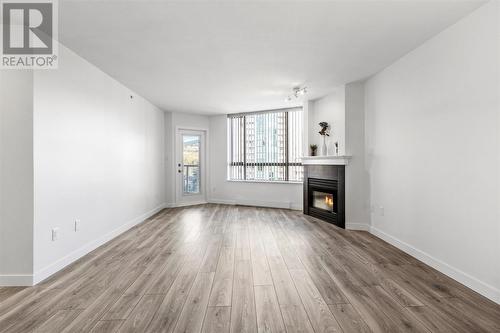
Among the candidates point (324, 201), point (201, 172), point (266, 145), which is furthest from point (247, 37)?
point (201, 172)

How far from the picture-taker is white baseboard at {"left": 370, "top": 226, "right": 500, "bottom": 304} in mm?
1999

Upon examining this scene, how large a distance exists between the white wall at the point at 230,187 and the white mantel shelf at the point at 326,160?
3.10 ft

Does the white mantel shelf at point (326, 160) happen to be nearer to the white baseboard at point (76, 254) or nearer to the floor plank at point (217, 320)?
the floor plank at point (217, 320)

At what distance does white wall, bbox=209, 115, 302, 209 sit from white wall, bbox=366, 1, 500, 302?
2721 mm

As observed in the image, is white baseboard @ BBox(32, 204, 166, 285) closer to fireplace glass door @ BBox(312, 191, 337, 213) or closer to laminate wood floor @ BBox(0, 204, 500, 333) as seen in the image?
laminate wood floor @ BBox(0, 204, 500, 333)

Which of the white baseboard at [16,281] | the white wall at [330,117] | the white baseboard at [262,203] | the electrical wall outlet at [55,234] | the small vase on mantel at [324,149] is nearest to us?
the white baseboard at [16,281]

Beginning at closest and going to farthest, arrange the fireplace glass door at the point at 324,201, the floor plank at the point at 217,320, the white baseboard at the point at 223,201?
the floor plank at the point at 217,320
the fireplace glass door at the point at 324,201
the white baseboard at the point at 223,201

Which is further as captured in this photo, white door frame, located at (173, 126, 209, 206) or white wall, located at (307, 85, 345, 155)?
white door frame, located at (173, 126, 209, 206)

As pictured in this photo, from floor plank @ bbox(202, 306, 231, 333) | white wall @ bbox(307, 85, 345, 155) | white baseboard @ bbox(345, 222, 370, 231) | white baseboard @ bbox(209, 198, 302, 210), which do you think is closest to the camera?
floor plank @ bbox(202, 306, 231, 333)

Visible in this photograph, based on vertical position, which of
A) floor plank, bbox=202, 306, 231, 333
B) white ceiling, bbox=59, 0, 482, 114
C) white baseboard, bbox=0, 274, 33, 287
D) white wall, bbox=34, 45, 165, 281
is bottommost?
floor plank, bbox=202, 306, 231, 333

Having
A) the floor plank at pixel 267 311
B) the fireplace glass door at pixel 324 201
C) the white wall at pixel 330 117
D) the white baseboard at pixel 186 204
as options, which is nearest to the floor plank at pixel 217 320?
the floor plank at pixel 267 311

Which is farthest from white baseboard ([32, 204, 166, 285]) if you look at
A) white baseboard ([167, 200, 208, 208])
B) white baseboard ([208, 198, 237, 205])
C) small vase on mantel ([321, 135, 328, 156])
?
small vase on mantel ([321, 135, 328, 156])

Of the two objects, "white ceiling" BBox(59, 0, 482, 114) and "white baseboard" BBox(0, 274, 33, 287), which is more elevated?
"white ceiling" BBox(59, 0, 482, 114)

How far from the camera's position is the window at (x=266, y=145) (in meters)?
5.98
